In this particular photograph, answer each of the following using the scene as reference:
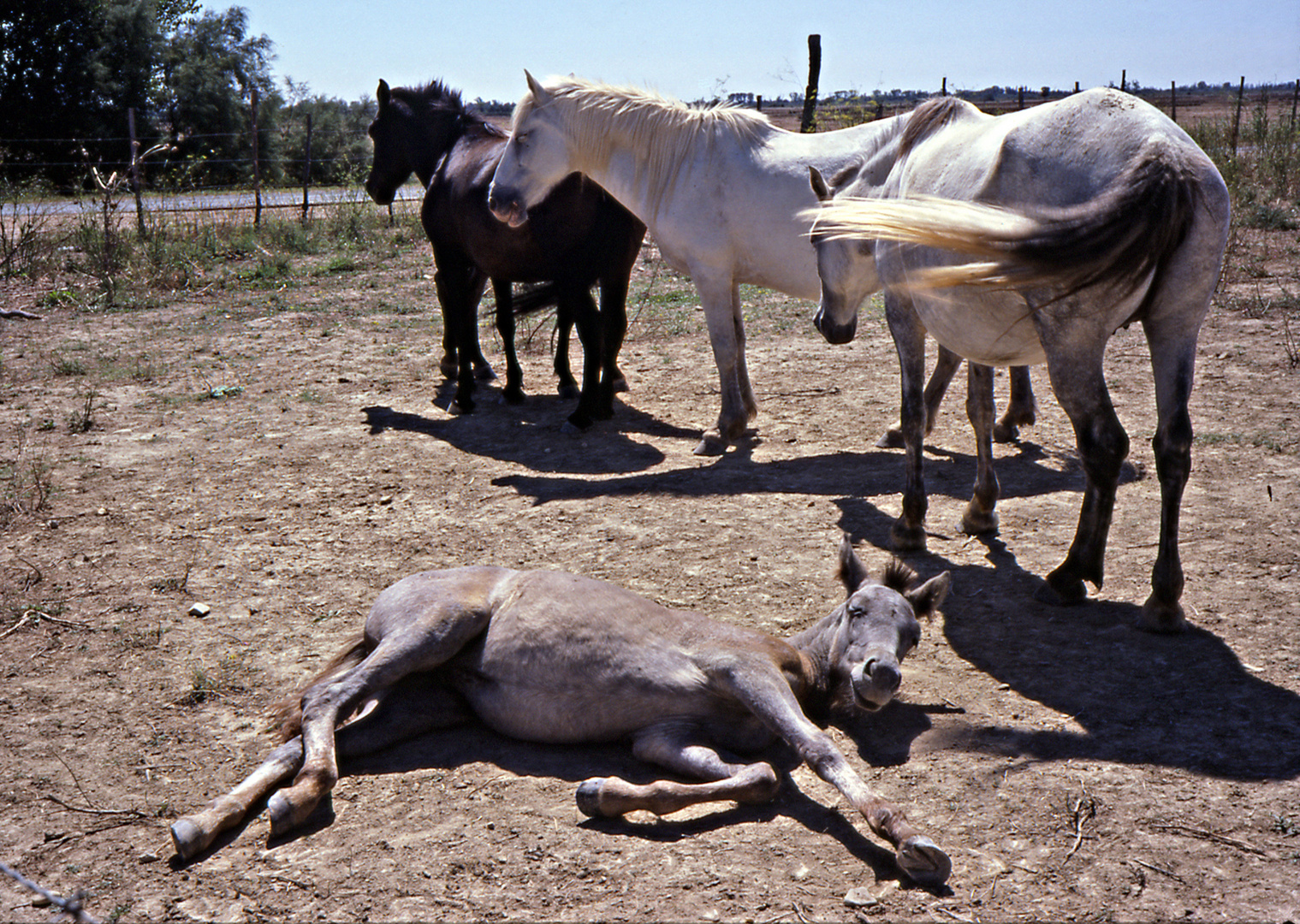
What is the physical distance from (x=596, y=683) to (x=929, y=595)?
4.10 ft

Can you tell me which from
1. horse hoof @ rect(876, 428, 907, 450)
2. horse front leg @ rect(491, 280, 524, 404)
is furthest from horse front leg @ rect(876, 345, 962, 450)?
horse front leg @ rect(491, 280, 524, 404)

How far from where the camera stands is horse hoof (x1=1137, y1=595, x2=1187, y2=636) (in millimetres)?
3787

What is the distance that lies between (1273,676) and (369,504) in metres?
4.50

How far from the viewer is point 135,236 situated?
13.3 meters

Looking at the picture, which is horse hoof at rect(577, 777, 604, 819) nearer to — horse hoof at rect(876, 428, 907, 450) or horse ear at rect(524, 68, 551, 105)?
horse hoof at rect(876, 428, 907, 450)

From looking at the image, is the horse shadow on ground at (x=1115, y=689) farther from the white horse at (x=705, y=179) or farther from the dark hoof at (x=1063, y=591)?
the white horse at (x=705, y=179)

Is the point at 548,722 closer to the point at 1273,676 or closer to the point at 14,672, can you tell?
the point at 14,672

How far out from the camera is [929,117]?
4.76 meters

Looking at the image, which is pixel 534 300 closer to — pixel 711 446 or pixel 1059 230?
pixel 711 446

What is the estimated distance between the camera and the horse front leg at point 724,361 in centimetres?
659

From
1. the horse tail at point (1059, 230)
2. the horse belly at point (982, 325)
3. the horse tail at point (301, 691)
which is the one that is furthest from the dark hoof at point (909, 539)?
the horse tail at point (301, 691)

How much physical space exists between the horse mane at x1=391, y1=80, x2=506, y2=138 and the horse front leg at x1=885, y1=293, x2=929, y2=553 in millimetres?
5268

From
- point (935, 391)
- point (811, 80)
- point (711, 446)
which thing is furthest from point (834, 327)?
point (811, 80)

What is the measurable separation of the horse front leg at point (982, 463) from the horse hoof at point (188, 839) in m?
3.81
